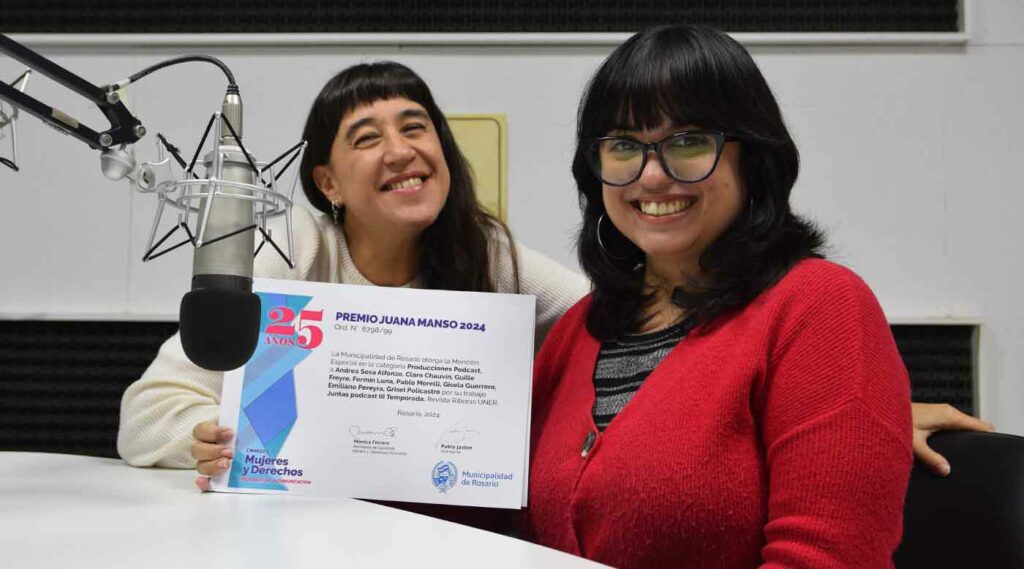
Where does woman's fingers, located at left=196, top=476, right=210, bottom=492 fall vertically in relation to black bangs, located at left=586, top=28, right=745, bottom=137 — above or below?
below

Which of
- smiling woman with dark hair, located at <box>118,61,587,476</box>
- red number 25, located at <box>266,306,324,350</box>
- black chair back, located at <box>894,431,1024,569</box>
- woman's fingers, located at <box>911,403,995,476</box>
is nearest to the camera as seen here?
black chair back, located at <box>894,431,1024,569</box>

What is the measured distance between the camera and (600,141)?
1.47 meters

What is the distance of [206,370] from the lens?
153 centimetres

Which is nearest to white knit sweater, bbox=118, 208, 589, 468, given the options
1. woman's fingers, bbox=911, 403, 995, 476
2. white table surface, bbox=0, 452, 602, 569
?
white table surface, bbox=0, 452, 602, 569

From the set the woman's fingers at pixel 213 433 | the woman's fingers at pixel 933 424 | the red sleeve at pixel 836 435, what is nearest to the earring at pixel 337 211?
the woman's fingers at pixel 213 433

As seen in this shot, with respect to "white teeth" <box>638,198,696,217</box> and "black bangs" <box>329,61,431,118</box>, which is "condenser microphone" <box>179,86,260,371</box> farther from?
"black bangs" <box>329,61,431,118</box>

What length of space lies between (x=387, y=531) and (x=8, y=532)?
0.41 meters

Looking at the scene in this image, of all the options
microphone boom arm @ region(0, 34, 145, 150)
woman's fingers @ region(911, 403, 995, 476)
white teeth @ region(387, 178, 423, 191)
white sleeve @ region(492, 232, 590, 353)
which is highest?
white teeth @ region(387, 178, 423, 191)

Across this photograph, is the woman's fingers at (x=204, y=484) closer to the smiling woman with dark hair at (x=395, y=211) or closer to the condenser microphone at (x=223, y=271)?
the condenser microphone at (x=223, y=271)

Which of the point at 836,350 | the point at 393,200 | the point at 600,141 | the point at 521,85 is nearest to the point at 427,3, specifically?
the point at 521,85

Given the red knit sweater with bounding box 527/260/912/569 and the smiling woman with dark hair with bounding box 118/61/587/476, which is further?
the smiling woman with dark hair with bounding box 118/61/587/476

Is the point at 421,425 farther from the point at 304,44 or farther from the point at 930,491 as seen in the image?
the point at 304,44
